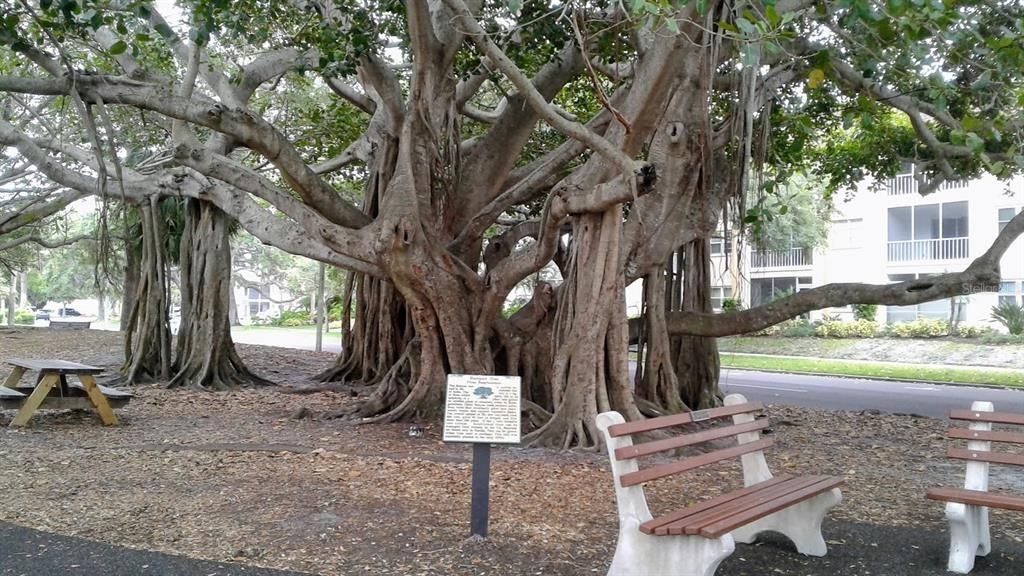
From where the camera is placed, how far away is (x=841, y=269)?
30109mm

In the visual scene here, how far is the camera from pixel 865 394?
15.1m

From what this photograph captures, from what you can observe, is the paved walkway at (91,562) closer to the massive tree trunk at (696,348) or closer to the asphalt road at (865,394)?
the massive tree trunk at (696,348)

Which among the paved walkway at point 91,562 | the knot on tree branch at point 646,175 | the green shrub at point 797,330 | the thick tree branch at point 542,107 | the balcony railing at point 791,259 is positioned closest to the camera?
the paved walkway at point 91,562

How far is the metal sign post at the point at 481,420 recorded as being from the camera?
453 cm

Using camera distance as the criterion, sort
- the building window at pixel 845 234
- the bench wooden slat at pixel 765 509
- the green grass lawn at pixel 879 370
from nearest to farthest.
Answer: the bench wooden slat at pixel 765 509 < the green grass lawn at pixel 879 370 < the building window at pixel 845 234

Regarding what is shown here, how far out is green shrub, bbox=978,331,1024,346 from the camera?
74.6ft

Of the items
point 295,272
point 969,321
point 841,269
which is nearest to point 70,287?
point 295,272

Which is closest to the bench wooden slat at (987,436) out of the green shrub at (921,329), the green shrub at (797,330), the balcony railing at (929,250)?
the green shrub at (921,329)

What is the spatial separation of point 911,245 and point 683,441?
26769 millimetres

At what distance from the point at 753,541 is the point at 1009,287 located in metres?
26.8

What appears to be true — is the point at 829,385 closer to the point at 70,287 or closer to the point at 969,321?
the point at 969,321

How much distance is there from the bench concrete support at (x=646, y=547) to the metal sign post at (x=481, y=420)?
2.48 ft

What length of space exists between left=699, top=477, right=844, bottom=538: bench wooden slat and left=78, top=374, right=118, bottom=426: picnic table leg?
663 cm

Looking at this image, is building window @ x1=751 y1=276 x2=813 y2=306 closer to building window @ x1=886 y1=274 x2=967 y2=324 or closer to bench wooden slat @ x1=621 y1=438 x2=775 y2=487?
building window @ x1=886 y1=274 x2=967 y2=324
